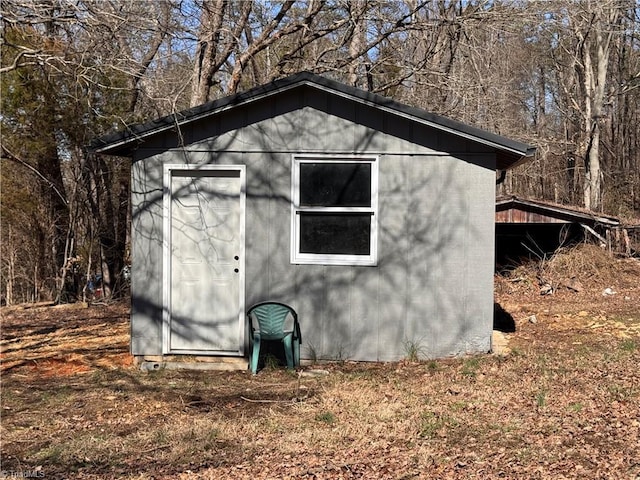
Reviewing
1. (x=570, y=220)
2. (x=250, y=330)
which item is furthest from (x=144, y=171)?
(x=570, y=220)

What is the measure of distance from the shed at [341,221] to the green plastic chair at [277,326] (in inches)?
4.6

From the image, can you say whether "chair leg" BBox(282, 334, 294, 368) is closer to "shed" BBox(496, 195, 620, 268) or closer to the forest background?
the forest background

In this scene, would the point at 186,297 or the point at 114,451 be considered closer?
the point at 114,451

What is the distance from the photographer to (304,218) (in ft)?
22.2

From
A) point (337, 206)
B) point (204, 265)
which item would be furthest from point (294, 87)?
point (204, 265)

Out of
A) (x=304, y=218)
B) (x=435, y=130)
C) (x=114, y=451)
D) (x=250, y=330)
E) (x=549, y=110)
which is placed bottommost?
(x=114, y=451)

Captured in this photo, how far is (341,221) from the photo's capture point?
6.75 meters

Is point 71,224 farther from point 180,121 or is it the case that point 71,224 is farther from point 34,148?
point 180,121

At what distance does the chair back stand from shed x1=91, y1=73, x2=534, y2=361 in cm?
11

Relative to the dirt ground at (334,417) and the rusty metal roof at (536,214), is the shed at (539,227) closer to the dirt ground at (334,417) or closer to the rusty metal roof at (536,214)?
the rusty metal roof at (536,214)

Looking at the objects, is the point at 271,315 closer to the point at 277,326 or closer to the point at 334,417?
the point at 277,326

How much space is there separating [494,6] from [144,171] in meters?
8.93

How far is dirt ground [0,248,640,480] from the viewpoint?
393 centimetres

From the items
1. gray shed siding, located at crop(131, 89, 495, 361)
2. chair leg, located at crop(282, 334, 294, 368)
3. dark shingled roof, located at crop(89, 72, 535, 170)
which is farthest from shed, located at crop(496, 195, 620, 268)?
chair leg, located at crop(282, 334, 294, 368)
